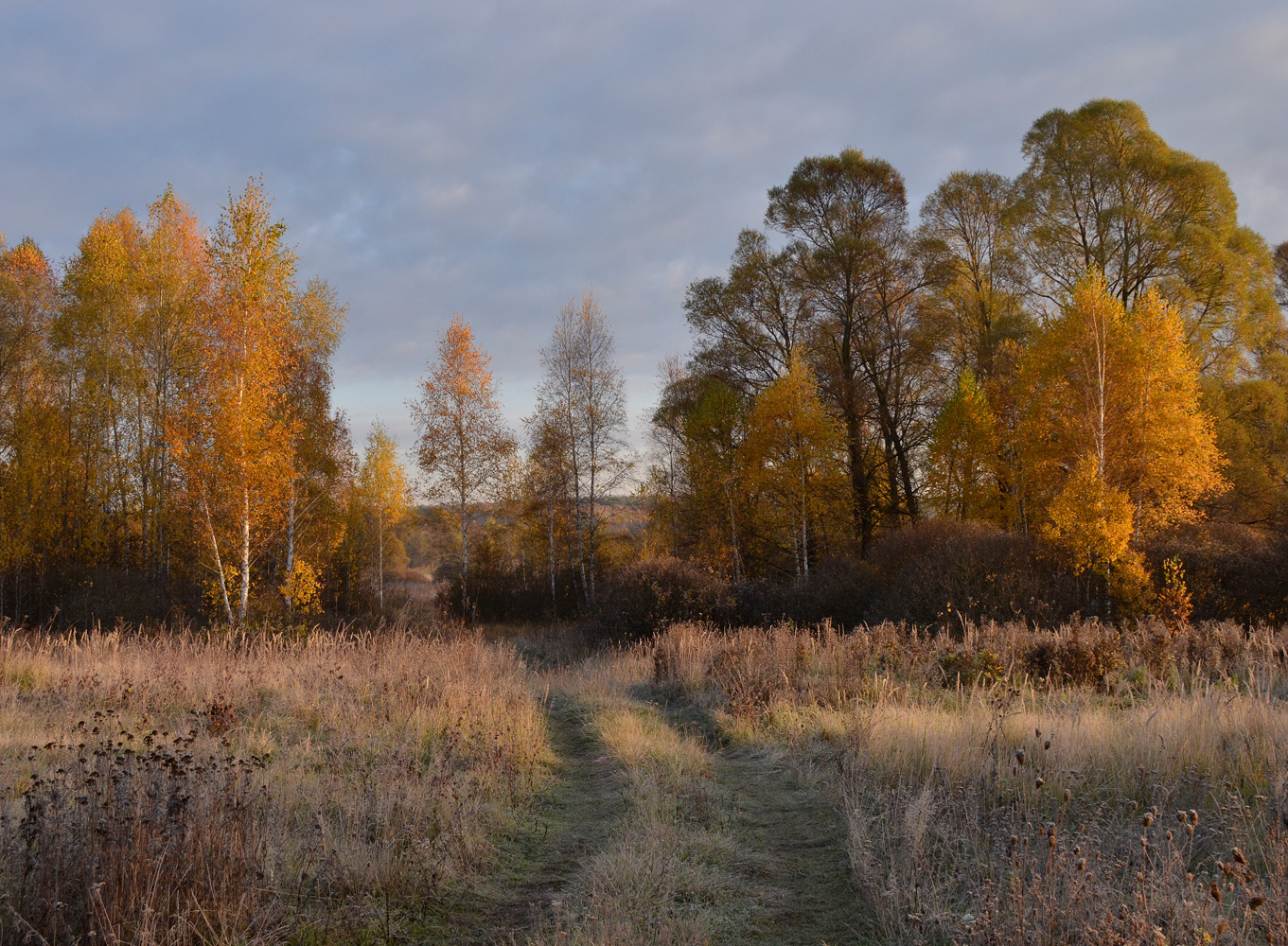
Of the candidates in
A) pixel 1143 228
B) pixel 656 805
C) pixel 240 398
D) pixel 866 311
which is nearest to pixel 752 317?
pixel 866 311

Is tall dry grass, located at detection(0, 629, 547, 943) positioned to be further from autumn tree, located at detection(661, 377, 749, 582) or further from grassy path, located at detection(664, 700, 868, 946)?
autumn tree, located at detection(661, 377, 749, 582)

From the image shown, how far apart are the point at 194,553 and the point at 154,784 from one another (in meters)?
21.2

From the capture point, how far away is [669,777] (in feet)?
19.9

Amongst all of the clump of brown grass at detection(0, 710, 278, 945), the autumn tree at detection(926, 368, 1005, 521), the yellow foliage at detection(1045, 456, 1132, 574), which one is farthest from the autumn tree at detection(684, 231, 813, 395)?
the clump of brown grass at detection(0, 710, 278, 945)

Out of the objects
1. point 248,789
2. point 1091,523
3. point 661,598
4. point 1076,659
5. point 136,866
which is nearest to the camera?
point 136,866

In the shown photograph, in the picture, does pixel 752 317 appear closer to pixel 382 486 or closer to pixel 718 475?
pixel 718 475

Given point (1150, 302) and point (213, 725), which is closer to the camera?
point (213, 725)

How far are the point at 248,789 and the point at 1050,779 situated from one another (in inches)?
195

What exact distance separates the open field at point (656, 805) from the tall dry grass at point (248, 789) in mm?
25

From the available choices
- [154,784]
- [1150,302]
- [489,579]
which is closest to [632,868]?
[154,784]

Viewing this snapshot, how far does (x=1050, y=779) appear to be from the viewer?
16.0 ft

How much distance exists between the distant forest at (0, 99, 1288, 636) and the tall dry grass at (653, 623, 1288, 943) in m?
7.17

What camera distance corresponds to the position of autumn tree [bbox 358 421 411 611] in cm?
3136

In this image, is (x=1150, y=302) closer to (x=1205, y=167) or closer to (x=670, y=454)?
(x=1205, y=167)
